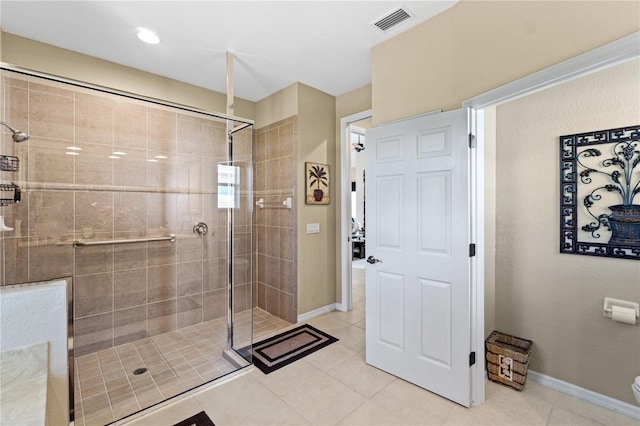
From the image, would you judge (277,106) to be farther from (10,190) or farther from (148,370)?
(148,370)

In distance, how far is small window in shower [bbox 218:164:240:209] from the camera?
2.68 metres

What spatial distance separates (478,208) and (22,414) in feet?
8.07

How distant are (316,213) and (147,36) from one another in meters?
2.34

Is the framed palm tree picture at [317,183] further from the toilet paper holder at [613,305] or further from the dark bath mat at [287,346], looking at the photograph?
the toilet paper holder at [613,305]

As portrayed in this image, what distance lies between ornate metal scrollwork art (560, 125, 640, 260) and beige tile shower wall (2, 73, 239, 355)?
8.51 ft

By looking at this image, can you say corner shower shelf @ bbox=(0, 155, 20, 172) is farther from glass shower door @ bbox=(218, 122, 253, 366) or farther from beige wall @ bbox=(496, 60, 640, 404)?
beige wall @ bbox=(496, 60, 640, 404)

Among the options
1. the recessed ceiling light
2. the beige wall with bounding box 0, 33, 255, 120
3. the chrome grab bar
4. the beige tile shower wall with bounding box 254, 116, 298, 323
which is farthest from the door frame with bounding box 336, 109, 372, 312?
the recessed ceiling light

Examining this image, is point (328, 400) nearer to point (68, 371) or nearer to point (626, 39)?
point (68, 371)

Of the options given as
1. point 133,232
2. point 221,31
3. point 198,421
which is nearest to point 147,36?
point 221,31

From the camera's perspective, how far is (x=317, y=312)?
3527 mm

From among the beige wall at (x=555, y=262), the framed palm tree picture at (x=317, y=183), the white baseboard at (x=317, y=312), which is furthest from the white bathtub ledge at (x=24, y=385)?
the beige wall at (x=555, y=262)

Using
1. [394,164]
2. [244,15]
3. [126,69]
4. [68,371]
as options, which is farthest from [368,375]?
[126,69]

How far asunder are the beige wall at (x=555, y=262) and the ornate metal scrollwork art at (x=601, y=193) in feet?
0.17

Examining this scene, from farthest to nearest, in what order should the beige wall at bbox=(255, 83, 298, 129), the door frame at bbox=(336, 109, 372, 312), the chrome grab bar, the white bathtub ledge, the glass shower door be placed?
the door frame at bbox=(336, 109, 372, 312) < the beige wall at bbox=(255, 83, 298, 129) < the glass shower door < the chrome grab bar < the white bathtub ledge
